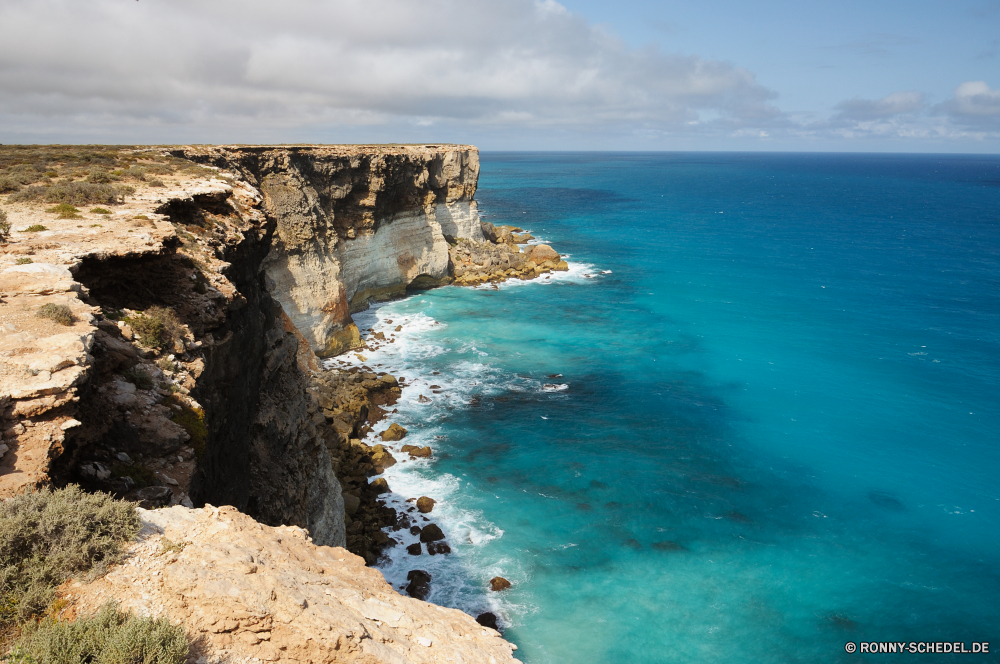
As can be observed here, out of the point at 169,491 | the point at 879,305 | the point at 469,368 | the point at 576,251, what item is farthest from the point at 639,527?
the point at 576,251

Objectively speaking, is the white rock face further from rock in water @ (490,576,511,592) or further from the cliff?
rock in water @ (490,576,511,592)

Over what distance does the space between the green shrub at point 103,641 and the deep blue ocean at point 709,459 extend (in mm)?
17647

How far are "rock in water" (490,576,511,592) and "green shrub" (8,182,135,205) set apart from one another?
2020 cm

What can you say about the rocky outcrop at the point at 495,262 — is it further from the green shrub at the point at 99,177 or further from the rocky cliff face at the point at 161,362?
the green shrub at the point at 99,177

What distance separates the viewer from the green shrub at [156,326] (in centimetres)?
1257

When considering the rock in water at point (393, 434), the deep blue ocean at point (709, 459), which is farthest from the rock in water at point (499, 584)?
the rock in water at point (393, 434)

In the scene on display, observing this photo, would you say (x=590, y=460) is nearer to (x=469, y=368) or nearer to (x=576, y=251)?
(x=469, y=368)

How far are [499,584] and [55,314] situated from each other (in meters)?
19.2

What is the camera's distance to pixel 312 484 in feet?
70.2

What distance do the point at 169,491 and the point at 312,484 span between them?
12159 millimetres

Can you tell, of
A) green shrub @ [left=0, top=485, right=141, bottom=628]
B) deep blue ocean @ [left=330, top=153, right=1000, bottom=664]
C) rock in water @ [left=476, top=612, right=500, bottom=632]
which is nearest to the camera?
green shrub @ [left=0, top=485, right=141, bottom=628]

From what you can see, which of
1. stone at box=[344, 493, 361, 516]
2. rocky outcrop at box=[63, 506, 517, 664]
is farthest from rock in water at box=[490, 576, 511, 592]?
rocky outcrop at box=[63, 506, 517, 664]

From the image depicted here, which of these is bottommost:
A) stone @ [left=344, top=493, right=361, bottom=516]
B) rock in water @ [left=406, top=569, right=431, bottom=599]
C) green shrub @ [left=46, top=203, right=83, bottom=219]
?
rock in water @ [left=406, top=569, right=431, bottom=599]

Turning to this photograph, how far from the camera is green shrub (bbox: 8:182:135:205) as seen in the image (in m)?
18.1
